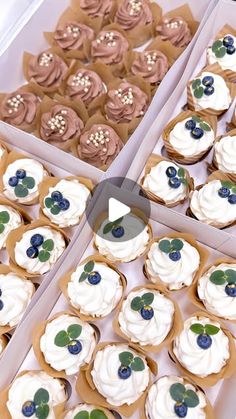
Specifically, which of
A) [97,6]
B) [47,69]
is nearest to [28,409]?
[47,69]

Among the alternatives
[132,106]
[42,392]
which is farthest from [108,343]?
[132,106]

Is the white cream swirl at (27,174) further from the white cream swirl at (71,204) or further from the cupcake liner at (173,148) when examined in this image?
the cupcake liner at (173,148)

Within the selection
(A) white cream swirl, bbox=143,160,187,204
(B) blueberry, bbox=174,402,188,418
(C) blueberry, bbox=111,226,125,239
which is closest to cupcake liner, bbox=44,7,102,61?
(A) white cream swirl, bbox=143,160,187,204

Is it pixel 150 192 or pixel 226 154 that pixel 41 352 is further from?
pixel 226 154

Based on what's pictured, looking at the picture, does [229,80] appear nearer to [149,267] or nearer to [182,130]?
[182,130]

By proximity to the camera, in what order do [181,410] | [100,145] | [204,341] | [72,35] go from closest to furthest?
[181,410] < [204,341] < [100,145] < [72,35]

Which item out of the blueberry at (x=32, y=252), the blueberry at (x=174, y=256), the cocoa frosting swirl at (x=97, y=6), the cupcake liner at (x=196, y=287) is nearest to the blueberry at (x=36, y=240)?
the blueberry at (x=32, y=252)

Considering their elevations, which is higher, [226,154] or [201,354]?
[226,154]
